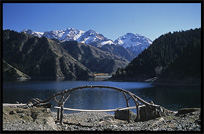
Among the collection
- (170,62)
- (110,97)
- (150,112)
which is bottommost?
(110,97)

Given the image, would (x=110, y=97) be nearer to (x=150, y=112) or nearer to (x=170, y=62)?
(x=150, y=112)

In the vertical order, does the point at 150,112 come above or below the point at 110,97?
above

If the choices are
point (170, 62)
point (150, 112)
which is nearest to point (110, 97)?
point (150, 112)

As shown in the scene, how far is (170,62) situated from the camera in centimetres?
13425

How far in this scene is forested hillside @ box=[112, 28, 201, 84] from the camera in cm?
10430

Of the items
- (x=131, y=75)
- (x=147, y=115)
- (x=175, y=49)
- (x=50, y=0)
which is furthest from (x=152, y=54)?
(x=50, y=0)

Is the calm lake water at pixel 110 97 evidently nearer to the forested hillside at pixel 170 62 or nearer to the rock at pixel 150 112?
the rock at pixel 150 112

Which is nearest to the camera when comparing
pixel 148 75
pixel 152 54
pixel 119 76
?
pixel 148 75

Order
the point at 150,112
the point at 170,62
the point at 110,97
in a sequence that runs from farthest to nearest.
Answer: the point at 170,62 → the point at 110,97 → the point at 150,112

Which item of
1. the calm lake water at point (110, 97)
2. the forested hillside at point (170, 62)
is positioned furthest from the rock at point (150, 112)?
the forested hillside at point (170, 62)

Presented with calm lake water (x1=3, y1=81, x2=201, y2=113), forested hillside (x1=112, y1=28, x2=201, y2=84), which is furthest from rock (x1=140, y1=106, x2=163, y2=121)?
forested hillside (x1=112, y1=28, x2=201, y2=84)

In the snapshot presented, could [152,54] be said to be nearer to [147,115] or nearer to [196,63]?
[196,63]

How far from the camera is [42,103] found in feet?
67.9

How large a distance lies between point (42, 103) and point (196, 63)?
96.2 m
